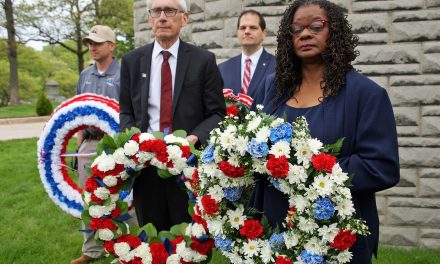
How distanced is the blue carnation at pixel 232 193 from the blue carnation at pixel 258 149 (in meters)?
0.31

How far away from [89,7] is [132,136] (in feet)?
100

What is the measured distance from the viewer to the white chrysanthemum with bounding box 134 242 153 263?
3.47 m

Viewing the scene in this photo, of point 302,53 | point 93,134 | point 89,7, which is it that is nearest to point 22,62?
point 89,7

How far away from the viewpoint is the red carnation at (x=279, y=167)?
2.29 m

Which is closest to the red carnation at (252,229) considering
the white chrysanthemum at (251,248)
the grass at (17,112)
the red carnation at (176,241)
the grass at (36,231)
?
the white chrysanthemum at (251,248)

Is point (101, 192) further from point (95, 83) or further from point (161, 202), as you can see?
point (95, 83)

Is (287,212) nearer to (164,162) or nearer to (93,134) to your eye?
(164,162)

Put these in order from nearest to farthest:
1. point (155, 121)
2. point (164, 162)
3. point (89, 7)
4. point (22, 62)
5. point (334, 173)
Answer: point (334, 173), point (164, 162), point (155, 121), point (89, 7), point (22, 62)

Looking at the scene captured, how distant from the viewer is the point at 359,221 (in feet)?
7.38

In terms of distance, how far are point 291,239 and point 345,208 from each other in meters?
0.31

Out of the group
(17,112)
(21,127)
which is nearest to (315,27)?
(21,127)

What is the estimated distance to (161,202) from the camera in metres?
3.62

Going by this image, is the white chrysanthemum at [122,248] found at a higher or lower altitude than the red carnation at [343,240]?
lower

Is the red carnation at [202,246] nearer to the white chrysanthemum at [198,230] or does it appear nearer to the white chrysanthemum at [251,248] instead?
the white chrysanthemum at [198,230]
